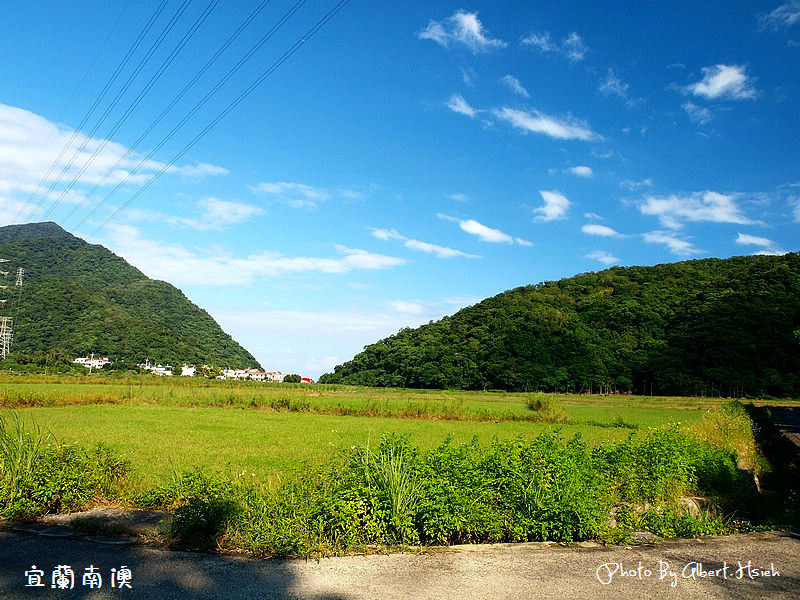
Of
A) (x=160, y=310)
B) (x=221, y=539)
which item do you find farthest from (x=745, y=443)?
(x=160, y=310)

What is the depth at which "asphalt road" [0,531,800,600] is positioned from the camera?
494 centimetres

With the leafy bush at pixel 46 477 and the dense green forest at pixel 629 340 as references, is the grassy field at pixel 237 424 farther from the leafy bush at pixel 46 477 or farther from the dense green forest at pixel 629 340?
the dense green forest at pixel 629 340

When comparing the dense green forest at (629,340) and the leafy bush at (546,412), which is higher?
the dense green forest at (629,340)

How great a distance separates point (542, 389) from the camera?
269 feet

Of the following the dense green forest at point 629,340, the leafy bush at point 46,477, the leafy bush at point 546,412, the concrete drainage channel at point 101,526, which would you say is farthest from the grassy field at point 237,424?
the dense green forest at point 629,340

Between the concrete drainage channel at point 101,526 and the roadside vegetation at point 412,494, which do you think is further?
the concrete drainage channel at point 101,526

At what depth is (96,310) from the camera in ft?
270

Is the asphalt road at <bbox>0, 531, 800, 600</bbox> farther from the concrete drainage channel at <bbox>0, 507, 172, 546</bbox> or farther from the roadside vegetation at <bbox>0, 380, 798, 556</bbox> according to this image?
the roadside vegetation at <bbox>0, 380, 798, 556</bbox>

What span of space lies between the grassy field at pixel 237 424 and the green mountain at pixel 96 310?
27370 millimetres

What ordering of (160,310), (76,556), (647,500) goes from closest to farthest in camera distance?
(76,556), (647,500), (160,310)

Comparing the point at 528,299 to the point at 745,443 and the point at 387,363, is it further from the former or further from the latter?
the point at 745,443

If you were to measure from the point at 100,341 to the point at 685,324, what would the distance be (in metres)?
88.5

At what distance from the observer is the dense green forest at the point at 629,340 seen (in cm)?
7344

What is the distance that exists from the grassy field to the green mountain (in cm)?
2737
